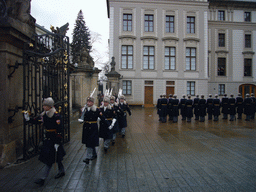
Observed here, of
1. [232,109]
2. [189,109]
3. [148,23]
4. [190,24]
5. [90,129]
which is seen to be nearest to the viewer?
[90,129]

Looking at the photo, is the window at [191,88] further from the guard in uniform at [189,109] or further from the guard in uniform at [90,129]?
the guard in uniform at [90,129]

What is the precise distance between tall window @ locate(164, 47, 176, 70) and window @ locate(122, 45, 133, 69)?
4720 mm

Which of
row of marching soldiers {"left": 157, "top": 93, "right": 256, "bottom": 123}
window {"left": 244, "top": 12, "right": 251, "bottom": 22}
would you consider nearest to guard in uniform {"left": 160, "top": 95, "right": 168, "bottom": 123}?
row of marching soldiers {"left": 157, "top": 93, "right": 256, "bottom": 123}

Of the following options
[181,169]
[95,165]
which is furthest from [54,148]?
[181,169]

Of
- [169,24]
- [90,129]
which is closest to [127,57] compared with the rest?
[169,24]

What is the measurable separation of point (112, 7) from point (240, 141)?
24424 millimetres

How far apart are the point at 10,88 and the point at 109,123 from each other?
10.4 feet

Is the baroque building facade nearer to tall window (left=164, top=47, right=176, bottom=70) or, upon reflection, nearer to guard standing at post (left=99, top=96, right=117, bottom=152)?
→ tall window (left=164, top=47, right=176, bottom=70)

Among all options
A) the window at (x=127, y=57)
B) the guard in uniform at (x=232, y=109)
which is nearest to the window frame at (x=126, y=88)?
the window at (x=127, y=57)

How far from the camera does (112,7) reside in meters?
27.9

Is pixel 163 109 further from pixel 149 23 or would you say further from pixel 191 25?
pixel 191 25

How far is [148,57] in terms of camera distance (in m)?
28.7

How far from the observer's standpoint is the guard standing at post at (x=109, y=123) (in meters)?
6.80

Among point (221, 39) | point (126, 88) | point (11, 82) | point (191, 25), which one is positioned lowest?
point (11, 82)
